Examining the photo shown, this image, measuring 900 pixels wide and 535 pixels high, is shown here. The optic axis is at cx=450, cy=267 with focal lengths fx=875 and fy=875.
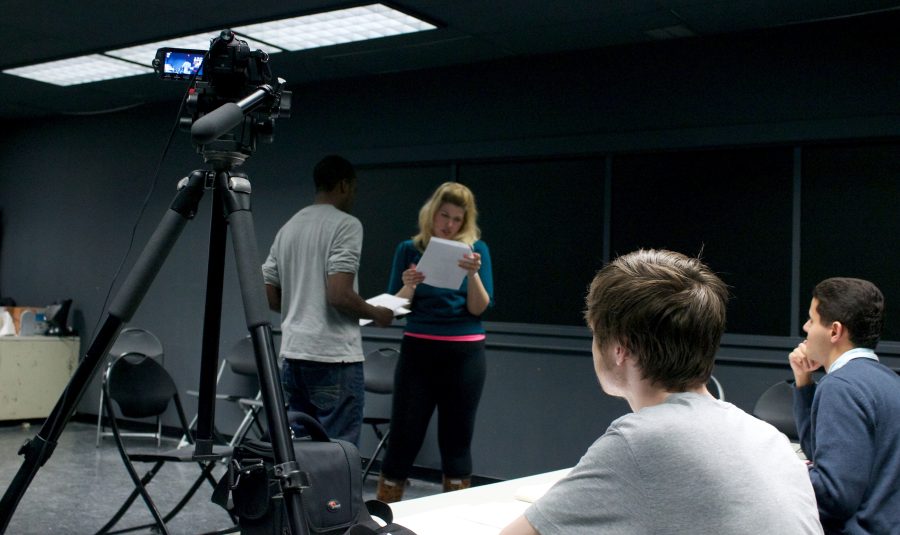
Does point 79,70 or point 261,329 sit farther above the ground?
point 79,70

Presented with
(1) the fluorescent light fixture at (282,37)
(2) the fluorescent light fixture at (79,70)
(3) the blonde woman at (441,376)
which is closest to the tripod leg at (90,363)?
(3) the blonde woman at (441,376)

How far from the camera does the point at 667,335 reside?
3.50ft

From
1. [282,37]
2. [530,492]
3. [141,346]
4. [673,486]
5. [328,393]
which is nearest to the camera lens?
[673,486]

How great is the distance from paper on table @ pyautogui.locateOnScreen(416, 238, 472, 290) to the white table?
4.90 feet

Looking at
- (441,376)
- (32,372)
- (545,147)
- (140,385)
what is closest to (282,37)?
(545,147)

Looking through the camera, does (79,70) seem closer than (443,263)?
No

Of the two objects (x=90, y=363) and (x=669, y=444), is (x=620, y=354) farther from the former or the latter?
(x=90, y=363)

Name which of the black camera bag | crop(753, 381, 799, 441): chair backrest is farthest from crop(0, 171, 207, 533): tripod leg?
crop(753, 381, 799, 441): chair backrest

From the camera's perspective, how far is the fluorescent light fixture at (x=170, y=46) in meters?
5.14

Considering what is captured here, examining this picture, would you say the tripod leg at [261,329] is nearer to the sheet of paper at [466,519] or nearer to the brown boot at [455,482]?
the sheet of paper at [466,519]

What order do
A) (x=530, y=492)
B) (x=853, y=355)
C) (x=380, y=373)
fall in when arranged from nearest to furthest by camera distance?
(x=530, y=492)
(x=853, y=355)
(x=380, y=373)

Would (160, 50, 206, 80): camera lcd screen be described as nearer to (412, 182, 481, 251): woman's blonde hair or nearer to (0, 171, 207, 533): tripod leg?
(0, 171, 207, 533): tripod leg

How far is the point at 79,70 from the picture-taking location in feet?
20.0

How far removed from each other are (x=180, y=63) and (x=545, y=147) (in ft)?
11.7
